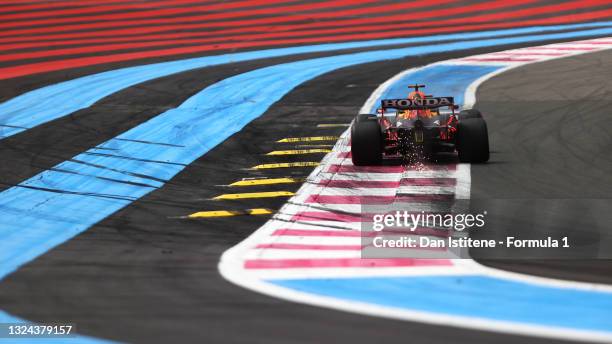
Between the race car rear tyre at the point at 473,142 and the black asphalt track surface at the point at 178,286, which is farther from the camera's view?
the race car rear tyre at the point at 473,142

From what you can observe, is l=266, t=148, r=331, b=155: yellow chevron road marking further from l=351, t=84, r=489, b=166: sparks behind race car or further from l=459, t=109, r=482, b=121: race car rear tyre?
l=459, t=109, r=482, b=121: race car rear tyre

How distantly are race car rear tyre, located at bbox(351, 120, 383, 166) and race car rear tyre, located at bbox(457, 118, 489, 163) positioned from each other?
3.88 feet

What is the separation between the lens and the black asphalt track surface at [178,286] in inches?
337

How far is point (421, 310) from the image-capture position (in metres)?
9.11

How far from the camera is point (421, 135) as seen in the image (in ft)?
52.9

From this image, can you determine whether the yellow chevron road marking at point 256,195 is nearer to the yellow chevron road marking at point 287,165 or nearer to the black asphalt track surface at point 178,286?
the black asphalt track surface at point 178,286

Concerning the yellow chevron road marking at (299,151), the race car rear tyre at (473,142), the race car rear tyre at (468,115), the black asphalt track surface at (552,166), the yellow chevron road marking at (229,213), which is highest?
the race car rear tyre at (468,115)

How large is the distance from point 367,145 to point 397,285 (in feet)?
21.0

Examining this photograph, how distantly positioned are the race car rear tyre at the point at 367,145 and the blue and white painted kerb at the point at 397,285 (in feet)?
7.22

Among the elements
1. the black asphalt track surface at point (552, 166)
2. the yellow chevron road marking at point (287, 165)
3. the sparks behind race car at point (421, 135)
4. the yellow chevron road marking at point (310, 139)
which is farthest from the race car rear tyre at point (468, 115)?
the yellow chevron road marking at point (310, 139)

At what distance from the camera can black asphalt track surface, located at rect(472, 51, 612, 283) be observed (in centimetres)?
1106

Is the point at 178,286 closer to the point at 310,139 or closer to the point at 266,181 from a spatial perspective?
the point at 266,181

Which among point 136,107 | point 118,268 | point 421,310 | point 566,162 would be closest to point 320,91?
point 136,107

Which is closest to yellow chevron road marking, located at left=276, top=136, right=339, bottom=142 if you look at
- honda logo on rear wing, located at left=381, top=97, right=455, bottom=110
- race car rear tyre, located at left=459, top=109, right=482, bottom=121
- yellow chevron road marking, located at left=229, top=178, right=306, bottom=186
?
honda logo on rear wing, located at left=381, top=97, right=455, bottom=110
